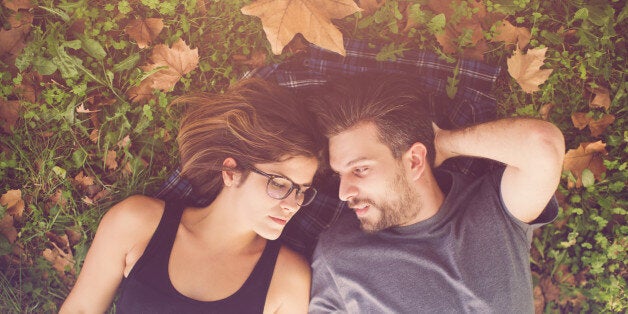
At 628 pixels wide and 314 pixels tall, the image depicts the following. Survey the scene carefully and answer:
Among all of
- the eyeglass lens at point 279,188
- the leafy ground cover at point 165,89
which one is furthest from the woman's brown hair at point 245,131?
the leafy ground cover at point 165,89

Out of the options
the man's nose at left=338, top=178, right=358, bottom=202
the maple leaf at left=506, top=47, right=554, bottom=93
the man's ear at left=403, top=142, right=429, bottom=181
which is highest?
the maple leaf at left=506, top=47, right=554, bottom=93

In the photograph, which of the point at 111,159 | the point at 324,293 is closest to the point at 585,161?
the point at 324,293

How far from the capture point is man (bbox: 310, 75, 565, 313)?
283 cm

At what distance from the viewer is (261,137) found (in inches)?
115

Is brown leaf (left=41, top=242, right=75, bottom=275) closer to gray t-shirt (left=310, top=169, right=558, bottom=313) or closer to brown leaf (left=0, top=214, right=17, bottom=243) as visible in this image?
brown leaf (left=0, top=214, right=17, bottom=243)

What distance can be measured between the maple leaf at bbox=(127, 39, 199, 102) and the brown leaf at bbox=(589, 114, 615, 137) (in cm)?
283

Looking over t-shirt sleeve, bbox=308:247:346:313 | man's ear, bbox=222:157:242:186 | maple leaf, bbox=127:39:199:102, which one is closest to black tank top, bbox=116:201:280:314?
t-shirt sleeve, bbox=308:247:346:313

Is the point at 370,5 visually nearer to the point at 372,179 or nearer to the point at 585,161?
the point at 372,179

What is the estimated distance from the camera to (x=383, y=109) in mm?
2982

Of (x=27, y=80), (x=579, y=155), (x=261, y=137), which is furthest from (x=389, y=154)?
(x=27, y=80)

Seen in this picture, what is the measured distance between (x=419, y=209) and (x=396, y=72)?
0.97m

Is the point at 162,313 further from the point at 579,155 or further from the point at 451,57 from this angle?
the point at 579,155

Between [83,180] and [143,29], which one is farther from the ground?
[143,29]

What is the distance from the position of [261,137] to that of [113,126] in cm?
121
